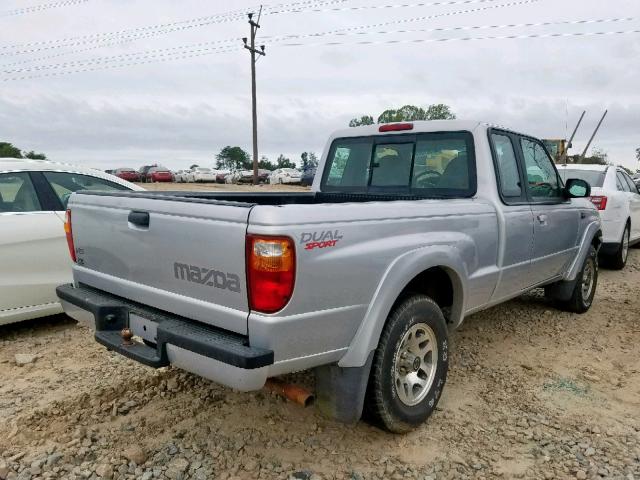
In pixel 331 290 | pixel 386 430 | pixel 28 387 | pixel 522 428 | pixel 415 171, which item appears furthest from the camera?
pixel 415 171

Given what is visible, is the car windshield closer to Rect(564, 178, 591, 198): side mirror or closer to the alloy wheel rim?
Rect(564, 178, 591, 198): side mirror

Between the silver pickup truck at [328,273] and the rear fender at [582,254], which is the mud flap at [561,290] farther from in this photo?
the silver pickup truck at [328,273]

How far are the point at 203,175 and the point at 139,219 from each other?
4266 cm

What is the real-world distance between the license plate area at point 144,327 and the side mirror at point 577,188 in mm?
3815

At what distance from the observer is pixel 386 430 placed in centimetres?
286

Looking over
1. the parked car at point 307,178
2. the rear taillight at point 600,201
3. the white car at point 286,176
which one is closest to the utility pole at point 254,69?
the parked car at point 307,178

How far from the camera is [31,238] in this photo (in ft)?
14.6

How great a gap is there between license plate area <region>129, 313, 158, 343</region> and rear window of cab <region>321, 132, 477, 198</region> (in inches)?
87.9

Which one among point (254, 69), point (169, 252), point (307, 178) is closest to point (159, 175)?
point (254, 69)

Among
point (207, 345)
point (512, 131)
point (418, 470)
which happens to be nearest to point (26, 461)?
point (207, 345)

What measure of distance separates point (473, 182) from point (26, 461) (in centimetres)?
323

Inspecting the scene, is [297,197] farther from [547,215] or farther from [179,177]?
[179,177]

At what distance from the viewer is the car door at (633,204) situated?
328 inches

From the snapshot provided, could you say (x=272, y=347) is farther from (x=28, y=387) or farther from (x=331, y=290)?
(x=28, y=387)
